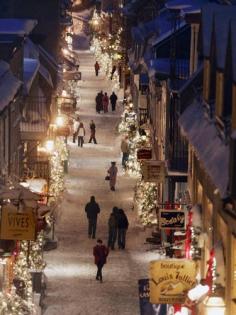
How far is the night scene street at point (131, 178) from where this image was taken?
19.2 metres

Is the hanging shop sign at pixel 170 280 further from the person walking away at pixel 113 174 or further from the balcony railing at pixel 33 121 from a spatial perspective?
the person walking away at pixel 113 174

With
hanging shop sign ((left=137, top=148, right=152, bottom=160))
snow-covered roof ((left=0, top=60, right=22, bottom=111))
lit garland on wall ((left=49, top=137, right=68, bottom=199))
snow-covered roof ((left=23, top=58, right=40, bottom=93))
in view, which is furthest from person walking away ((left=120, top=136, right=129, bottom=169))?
snow-covered roof ((left=0, top=60, right=22, bottom=111))

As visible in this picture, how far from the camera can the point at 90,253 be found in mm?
37188

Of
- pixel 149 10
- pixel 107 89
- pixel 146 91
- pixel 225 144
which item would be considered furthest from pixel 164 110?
pixel 107 89

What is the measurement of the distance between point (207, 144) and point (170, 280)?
7.80ft

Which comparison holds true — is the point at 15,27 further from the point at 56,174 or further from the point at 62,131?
the point at 62,131

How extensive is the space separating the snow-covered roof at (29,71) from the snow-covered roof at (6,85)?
26.0 ft

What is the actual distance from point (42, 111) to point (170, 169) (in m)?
12.6

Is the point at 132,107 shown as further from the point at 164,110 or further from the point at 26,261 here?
the point at 26,261

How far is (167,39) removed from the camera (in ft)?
127

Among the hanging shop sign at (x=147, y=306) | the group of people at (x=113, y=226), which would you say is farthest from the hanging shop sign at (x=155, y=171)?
the hanging shop sign at (x=147, y=306)

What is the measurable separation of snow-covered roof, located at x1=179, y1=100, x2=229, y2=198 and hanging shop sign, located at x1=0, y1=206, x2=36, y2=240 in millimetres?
2896

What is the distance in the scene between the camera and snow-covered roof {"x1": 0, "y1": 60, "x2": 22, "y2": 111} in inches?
1070

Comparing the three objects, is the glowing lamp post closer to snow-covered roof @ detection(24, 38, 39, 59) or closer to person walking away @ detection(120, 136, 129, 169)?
snow-covered roof @ detection(24, 38, 39, 59)
